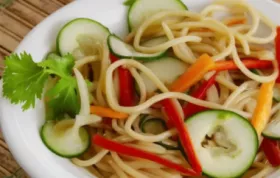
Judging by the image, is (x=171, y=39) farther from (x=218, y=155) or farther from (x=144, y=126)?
(x=218, y=155)

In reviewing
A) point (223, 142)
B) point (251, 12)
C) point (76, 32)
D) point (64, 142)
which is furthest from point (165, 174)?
point (251, 12)

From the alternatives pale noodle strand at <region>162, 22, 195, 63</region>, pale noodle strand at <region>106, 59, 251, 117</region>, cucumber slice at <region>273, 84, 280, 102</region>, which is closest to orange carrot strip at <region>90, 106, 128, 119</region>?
pale noodle strand at <region>106, 59, 251, 117</region>

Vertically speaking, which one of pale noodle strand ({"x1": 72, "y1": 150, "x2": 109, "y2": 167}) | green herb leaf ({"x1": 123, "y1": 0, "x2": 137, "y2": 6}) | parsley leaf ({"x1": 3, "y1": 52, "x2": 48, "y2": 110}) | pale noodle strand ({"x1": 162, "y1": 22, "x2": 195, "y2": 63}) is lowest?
pale noodle strand ({"x1": 72, "y1": 150, "x2": 109, "y2": 167})

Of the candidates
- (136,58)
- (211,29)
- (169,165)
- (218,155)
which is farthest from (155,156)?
(211,29)

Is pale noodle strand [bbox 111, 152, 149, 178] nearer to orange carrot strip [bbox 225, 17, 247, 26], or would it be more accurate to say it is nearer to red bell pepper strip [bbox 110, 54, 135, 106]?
red bell pepper strip [bbox 110, 54, 135, 106]

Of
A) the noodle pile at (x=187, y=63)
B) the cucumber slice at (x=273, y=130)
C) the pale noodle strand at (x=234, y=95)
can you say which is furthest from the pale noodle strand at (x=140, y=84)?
the cucumber slice at (x=273, y=130)

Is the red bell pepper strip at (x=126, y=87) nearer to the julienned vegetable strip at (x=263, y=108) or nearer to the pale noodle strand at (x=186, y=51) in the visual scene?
the pale noodle strand at (x=186, y=51)
